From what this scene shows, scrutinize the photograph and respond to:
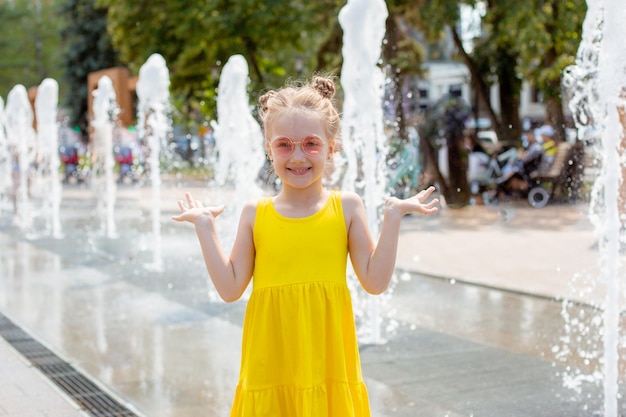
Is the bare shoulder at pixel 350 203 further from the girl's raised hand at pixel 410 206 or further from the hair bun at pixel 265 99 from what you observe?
the hair bun at pixel 265 99

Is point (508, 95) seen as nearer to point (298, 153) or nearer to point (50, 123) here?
point (50, 123)

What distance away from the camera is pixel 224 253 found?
102 inches

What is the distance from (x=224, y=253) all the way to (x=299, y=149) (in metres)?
0.37

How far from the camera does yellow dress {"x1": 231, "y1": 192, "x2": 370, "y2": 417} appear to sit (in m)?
2.47

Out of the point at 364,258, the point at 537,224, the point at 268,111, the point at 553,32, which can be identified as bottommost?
the point at 537,224

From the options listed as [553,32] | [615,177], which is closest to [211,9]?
[553,32]

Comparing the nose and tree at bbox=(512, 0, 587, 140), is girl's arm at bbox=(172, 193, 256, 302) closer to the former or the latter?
the nose

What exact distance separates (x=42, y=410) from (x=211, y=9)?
1816cm

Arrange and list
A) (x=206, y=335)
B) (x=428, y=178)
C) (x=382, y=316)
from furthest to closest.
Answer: (x=428, y=178), (x=382, y=316), (x=206, y=335)

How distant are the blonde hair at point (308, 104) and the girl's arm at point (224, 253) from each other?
0.96 feet

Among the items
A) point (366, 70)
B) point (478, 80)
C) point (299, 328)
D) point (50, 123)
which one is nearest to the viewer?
point (299, 328)

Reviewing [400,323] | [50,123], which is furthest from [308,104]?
[50,123]

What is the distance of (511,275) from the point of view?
845 centimetres

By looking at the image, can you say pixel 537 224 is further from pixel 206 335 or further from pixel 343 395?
pixel 343 395
